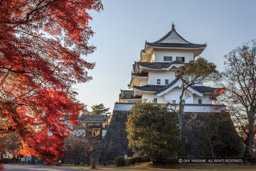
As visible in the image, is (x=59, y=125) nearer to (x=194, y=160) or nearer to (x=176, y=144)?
(x=176, y=144)

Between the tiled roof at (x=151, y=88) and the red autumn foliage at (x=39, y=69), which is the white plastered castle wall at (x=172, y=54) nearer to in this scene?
the tiled roof at (x=151, y=88)

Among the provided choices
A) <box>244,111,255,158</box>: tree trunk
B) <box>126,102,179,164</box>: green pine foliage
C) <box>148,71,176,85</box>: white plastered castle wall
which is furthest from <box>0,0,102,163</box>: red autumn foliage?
<box>148,71,176,85</box>: white plastered castle wall

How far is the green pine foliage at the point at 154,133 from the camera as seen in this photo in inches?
675

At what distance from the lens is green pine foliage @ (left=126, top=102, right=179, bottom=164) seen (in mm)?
17156

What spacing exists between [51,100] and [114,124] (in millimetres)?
19198

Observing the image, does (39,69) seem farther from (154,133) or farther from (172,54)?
(172,54)

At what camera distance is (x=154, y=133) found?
17.2m

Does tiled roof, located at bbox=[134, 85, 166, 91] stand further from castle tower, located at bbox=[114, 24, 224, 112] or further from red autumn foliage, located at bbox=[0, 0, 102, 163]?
red autumn foliage, located at bbox=[0, 0, 102, 163]

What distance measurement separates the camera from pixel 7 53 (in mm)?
5723

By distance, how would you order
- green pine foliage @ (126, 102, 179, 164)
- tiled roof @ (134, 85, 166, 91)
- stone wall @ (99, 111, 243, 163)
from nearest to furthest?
green pine foliage @ (126, 102, 179, 164), stone wall @ (99, 111, 243, 163), tiled roof @ (134, 85, 166, 91)

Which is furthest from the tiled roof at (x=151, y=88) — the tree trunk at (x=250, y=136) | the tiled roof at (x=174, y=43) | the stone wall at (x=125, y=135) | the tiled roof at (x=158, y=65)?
the tree trunk at (x=250, y=136)

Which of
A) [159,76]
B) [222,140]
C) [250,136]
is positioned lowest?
[222,140]

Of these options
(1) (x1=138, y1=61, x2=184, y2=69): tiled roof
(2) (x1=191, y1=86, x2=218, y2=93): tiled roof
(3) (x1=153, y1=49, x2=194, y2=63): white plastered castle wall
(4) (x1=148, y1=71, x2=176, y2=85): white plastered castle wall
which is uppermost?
(3) (x1=153, y1=49, x2=194, y2=63): white plastered castle wall

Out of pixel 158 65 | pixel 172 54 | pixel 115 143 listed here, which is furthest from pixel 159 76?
pixel 115 143
